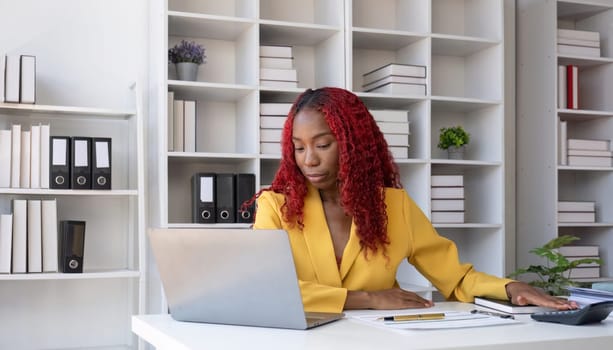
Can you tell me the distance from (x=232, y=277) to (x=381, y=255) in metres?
0.66

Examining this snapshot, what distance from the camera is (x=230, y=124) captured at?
391 centimetres

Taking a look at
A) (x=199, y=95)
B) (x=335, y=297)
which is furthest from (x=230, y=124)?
(x=335, y=297)

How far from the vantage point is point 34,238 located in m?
3.31

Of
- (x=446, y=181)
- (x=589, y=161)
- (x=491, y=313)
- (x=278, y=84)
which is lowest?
(x=491, y=313)

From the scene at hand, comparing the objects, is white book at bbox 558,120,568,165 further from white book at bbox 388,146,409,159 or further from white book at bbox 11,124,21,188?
white book at bbox 11,124,21,188

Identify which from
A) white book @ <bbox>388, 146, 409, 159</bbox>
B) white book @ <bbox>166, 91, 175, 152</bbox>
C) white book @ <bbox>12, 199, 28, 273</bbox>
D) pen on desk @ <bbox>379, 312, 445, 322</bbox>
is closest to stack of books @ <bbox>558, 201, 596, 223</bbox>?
white book @ <bbox>388, 146, 409, 159</bbox>

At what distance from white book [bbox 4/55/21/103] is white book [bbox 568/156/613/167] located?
2.88 meters

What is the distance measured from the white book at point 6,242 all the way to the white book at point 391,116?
5.64ft

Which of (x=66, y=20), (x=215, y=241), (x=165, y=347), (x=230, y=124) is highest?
(x=66, y=20)

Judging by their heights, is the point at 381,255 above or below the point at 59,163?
below

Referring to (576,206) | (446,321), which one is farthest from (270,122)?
(446,321)

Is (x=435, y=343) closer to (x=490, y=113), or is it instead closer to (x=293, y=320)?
(x=293, y=320)

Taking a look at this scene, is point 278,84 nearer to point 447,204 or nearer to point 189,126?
point 189,126

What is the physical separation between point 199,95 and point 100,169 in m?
0.61
